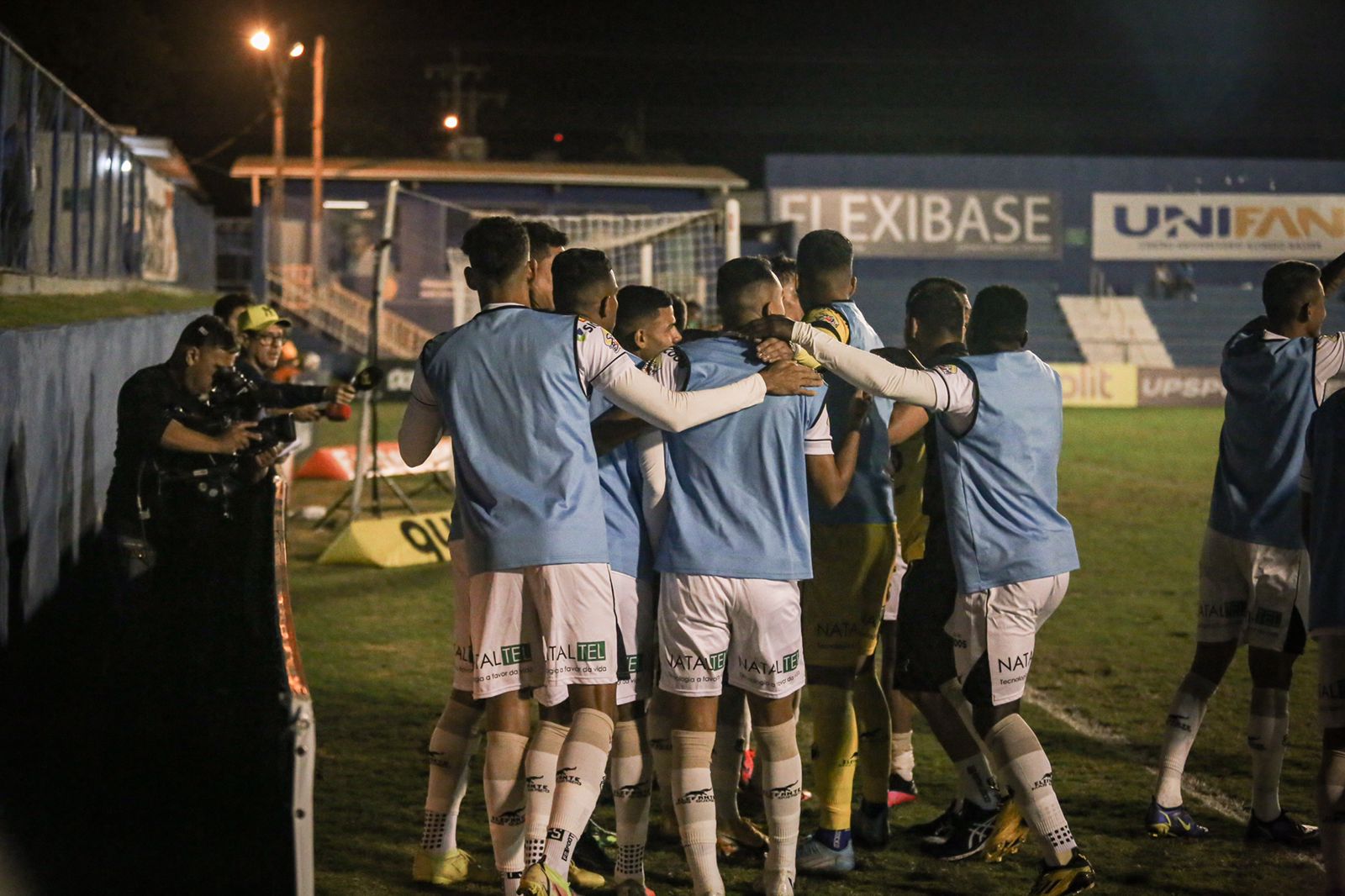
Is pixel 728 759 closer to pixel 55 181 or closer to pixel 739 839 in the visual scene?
pixel 739 839

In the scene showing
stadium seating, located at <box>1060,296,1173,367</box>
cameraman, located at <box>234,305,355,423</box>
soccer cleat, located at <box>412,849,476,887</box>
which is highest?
stadium seating, located at <box>1060,296,1173,367</box>

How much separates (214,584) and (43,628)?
1030mm

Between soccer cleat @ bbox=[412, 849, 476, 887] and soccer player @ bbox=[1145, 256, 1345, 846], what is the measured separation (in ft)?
8.80

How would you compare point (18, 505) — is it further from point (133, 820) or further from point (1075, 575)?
point (1075, 575)

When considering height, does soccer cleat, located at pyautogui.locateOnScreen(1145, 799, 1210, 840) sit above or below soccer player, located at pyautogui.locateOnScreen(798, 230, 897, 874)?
below

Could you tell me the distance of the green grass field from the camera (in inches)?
208

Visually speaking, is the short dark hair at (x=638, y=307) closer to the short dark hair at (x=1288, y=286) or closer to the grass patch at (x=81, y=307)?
the short dark hair at (x=1288, y=286)

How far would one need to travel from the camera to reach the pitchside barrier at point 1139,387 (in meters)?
32.9

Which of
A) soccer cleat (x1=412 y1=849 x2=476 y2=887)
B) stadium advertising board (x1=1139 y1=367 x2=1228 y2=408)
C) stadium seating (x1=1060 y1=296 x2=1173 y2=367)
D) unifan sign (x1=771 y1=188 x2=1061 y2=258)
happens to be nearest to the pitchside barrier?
stadium advertising board (x1=1139 y1=367 x2=1228 y2=408)

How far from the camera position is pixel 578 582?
461 cm

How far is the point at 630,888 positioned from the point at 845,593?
1353 millimetres

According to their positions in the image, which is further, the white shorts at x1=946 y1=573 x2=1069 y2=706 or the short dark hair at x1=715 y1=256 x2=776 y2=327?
the white shorts at x1=946 y1=573 x2=1069 y2=706

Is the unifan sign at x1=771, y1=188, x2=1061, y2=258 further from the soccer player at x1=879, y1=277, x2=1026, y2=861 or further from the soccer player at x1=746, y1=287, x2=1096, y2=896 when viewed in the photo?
the soccer player at x1=746, y1=287, x2=1096, y2=896

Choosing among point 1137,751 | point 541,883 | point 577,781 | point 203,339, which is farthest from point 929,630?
point 203,339
